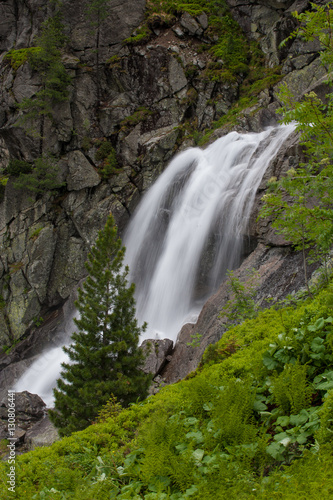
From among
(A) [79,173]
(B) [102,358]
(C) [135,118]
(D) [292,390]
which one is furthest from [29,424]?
(C) [135,118]

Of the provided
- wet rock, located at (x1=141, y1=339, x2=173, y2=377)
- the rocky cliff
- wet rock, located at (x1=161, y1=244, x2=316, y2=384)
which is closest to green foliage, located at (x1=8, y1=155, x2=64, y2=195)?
the rocky cliff

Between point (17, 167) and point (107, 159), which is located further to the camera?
point (107, 159)

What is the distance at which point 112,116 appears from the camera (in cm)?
3094

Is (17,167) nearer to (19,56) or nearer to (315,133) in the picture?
(19,56)

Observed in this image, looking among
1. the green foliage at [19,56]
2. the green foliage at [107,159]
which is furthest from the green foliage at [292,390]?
the green foliage at [19,56]

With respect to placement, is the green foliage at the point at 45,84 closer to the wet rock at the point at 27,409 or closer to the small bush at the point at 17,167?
the small bush at the point at 17,167

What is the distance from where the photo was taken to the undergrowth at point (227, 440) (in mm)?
2729

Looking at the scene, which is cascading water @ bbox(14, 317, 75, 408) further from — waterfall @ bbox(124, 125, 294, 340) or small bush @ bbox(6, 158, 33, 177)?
small bush @ bbox(6, 158, 33, 177)

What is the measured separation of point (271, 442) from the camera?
315 centimetres

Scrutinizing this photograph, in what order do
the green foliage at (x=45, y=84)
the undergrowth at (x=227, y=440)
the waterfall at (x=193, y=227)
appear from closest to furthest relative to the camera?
the undergrowth at (x=227, y=440), the waterfall at (x=193, y=227), the green foliage at (x=45, y=84)

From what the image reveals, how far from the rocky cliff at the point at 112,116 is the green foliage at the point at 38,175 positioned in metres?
0.63

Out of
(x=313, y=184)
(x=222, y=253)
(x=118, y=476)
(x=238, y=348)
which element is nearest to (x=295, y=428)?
(x=118, y=476)

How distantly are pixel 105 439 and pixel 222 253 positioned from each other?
43.6 ft

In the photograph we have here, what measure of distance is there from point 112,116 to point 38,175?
8.46m
